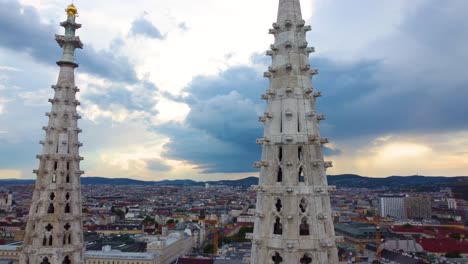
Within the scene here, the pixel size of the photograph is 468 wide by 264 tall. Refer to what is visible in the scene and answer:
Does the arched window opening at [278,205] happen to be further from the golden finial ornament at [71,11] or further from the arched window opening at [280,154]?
the golden finial ornament at [71,11]

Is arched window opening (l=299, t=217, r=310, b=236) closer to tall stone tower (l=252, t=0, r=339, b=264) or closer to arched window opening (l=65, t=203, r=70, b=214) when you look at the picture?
tall stone tower (l=252, t=0, r=339, b=264)

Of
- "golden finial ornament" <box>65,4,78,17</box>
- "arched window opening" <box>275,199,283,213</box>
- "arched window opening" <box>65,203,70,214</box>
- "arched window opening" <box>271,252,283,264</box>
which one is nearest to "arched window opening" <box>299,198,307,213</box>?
"arched window opening" <box>275,199,283,213</box>

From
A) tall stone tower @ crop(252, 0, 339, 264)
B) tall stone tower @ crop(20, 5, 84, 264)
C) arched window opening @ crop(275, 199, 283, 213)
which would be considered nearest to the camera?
tall stone tower @ crop(252, 0, 339, 264)

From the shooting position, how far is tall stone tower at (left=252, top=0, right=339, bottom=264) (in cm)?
1168

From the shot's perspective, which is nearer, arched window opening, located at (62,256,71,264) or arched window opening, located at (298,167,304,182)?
arched window opening, located at (298,167,304,182)

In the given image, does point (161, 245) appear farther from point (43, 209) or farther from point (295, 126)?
point (295, 126)

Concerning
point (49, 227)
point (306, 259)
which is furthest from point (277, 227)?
point (49, 227)

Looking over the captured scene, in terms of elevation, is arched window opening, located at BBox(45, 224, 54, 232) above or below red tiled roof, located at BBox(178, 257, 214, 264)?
above

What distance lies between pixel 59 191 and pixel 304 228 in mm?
15977

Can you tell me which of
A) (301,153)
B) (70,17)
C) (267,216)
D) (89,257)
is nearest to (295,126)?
(301,153)

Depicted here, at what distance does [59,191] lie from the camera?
77.8ft

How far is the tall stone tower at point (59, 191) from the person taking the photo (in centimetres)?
2320

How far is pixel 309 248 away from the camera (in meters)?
11.6

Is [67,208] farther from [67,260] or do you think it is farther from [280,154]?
[280,154]
